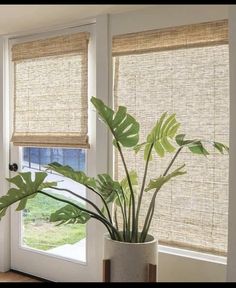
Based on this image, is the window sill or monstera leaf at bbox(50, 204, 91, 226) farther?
monstera leaf at bbox(50, 204, 91, 226)

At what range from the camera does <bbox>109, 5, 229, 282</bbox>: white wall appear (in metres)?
0.56

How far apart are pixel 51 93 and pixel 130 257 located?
715 millimetres

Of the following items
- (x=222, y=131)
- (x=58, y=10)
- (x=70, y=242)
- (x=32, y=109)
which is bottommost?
(x=70, y=242)

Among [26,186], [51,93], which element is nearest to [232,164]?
[26,186]

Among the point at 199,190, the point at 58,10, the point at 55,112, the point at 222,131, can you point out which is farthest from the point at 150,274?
the point at 55,112

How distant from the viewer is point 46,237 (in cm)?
90

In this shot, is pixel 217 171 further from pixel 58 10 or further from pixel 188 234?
pixel 58 10

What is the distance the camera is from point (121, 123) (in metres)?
0.93

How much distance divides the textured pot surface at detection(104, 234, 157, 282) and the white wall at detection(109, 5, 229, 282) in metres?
0.04

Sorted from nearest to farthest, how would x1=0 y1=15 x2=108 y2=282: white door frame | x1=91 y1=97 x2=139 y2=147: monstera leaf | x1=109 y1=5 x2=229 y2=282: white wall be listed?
1. x1=109 y1=5 x2=229 y2=282: white wall
2. x1=0 y1=15 x2=108 y2=282: white door frame
3. x1=91 y1=97 x2=139 y2=147: monstera leaf

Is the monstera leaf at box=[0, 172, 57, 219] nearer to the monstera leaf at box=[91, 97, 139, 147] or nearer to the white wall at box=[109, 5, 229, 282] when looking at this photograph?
the monstera leaf at box=[91, 97, 139, 147]

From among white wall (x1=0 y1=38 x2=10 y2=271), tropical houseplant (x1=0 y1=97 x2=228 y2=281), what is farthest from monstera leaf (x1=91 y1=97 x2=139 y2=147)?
white wall (x1=0 y1=38 x2=10 y2=271)

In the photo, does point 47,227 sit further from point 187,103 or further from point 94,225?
point 187,103

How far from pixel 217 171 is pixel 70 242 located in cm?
47
